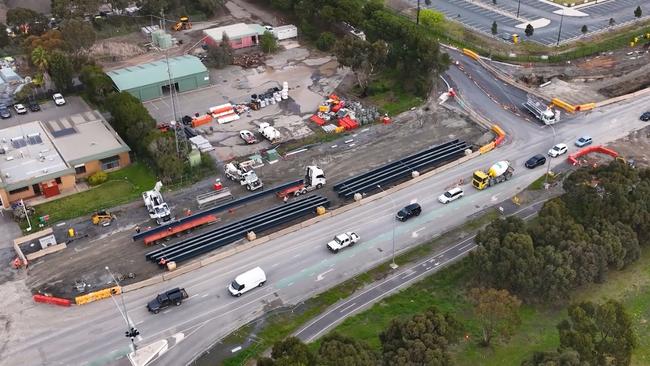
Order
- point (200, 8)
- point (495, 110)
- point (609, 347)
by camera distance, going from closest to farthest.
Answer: point (609, 347)
point (495, 110)
point (200, 8)

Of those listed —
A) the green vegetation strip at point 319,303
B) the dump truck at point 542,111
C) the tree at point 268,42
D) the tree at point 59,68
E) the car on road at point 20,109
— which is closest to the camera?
the green vegetation strip at point 319,303

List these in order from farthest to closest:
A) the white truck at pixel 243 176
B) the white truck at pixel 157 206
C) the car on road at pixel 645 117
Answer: the car on road at pixel 645 117
the white truck at pixel 243 176
the white truck at pixel 157 206

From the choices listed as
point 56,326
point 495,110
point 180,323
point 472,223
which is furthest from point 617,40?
point 56,326

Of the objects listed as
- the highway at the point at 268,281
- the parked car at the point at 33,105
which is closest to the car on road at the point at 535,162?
the highway at the point at 268,281

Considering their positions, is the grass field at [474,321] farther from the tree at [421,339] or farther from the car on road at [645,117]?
the car on road at [645,117]

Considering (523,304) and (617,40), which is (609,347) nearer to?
(523,304)
